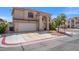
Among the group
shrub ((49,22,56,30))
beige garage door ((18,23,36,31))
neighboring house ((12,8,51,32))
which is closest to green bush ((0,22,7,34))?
neighboring house ((12,8,51,32))

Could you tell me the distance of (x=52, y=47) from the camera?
5.80 meters

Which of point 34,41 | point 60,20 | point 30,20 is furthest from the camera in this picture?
point 30,20

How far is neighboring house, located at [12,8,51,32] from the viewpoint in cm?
627

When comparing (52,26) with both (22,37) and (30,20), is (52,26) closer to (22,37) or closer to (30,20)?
(30,20)

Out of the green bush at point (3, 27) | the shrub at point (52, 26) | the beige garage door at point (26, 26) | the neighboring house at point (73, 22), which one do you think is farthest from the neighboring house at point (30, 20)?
the neighboring house at point (73, 22)

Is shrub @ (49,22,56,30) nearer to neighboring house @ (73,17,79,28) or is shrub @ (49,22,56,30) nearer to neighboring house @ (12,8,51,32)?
neighboring house @ (12,8,51,32)

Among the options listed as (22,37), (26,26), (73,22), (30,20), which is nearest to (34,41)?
(22,37)

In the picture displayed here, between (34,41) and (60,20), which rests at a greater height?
(60,20)

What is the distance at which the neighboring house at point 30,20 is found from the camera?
6266mm

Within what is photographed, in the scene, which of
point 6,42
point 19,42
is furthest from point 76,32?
point 6,42

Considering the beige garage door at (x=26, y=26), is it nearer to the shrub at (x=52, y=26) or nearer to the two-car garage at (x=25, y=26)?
the two-car garage at (x=25, y=26)

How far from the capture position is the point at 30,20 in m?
6.56

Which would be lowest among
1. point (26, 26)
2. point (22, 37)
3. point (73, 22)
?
point (22, 37)
